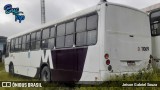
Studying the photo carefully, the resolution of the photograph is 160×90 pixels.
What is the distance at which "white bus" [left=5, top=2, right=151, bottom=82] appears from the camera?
308 inches

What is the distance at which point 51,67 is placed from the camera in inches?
420

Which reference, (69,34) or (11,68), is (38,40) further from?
(11,68)

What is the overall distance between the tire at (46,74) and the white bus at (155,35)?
173 inches

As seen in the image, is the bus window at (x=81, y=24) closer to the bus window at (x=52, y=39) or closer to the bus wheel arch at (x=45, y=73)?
the bus window at (x=52, y=39)

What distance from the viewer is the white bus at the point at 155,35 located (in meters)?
10.2

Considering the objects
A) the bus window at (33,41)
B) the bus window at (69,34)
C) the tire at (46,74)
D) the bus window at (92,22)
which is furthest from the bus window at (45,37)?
the bus window at (92,22)

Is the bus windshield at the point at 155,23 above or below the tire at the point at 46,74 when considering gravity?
above

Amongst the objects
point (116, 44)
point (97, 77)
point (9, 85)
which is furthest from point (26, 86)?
point (116, 44)

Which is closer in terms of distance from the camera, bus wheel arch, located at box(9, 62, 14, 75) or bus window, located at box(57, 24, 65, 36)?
bus window, located at box(57, 24, 65, 36)

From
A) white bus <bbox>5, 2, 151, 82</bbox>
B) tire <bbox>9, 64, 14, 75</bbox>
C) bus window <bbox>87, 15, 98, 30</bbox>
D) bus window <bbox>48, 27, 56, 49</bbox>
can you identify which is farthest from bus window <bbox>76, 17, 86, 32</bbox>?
tire <bbox>9, 64, 14, 75</bbox>

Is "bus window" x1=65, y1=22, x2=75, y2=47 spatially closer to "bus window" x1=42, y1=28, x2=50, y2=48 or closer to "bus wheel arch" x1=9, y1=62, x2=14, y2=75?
"bus window" x1=42, y1=28, x2=50, y2=48

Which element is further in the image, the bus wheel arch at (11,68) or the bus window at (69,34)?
the bus wheel arch at (11,68)

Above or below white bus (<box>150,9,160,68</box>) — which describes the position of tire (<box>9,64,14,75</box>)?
below

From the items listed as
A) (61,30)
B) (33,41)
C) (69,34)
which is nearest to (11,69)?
(33,41)
